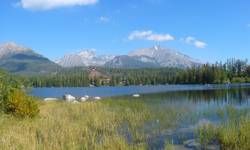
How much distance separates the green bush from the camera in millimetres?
29000

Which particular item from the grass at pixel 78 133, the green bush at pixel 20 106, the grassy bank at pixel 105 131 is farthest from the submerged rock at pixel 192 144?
the green bush at pixel 20 106

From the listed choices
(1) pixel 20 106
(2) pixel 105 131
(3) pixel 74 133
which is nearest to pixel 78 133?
(3) pixel 74 133

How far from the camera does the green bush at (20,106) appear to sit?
95.1 feet

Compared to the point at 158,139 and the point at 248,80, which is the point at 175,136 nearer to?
the point at 158,139

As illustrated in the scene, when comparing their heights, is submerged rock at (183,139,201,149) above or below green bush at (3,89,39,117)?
below

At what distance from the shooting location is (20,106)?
29.2 m

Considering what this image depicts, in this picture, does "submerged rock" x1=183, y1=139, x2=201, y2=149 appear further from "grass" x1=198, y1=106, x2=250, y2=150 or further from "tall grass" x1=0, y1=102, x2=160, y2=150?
"tall grass" x1=0, y1=102, x2=160, y2=150

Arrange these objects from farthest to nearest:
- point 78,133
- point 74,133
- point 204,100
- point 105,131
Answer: point 204,100
point 105,131
point 78,133
point 74,133

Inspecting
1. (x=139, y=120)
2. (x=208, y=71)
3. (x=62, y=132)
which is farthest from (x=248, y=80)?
(x=62, y=132)

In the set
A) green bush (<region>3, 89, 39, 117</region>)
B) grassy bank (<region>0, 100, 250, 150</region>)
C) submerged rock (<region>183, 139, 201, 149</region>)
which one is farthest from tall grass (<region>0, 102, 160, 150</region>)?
submerged rock (<region>183, 139, 201, 149</region>)

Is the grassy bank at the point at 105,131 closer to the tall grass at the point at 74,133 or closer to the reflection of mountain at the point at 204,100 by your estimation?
the tall grass at the point at 74,133

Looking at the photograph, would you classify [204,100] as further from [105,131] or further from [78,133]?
[78,133]

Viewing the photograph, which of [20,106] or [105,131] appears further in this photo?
[20,106]

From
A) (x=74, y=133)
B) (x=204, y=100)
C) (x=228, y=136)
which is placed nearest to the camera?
(x=228, y=136)
